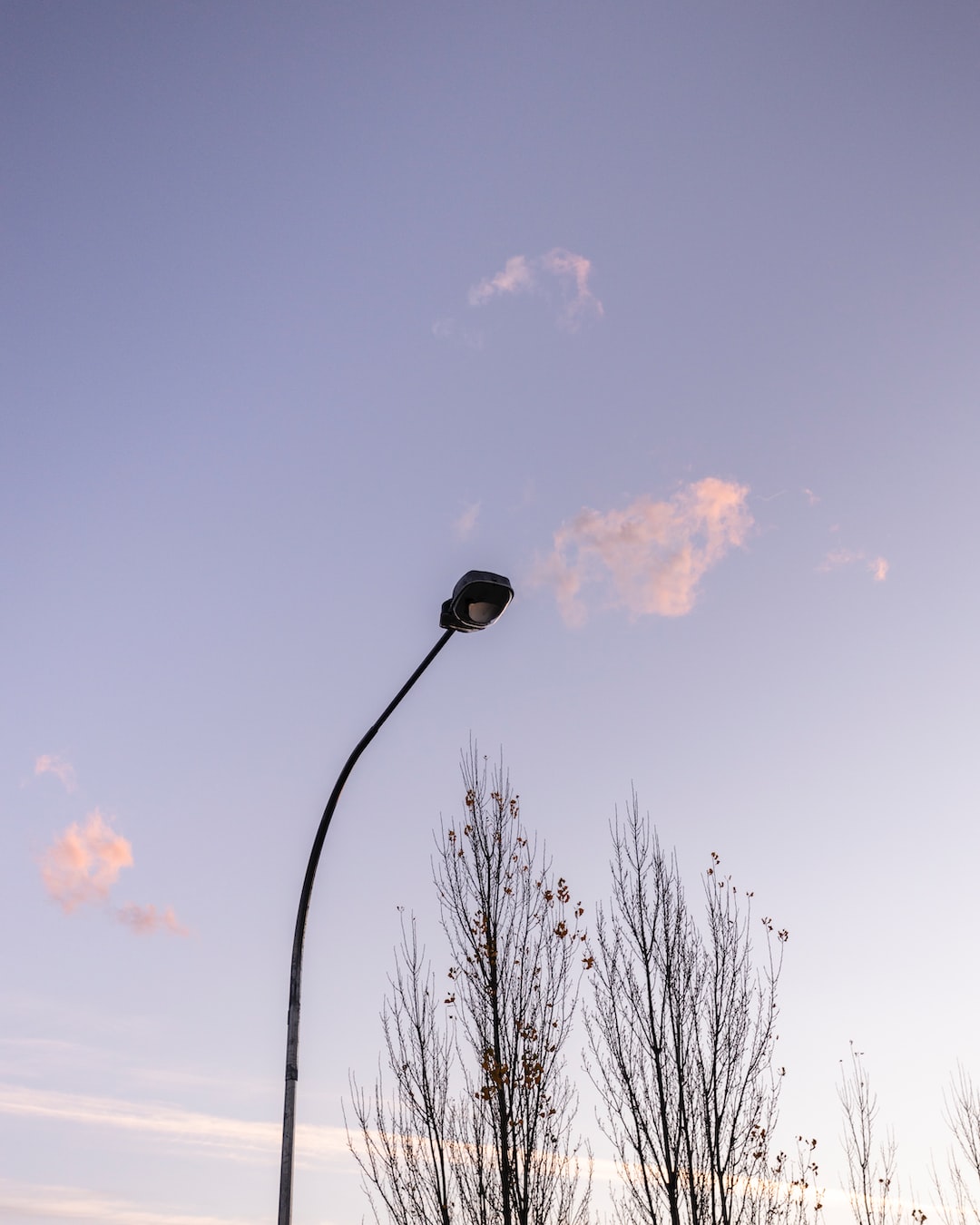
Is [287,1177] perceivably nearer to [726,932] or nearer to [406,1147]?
[406,1147]

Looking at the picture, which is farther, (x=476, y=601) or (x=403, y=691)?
(x=403, y=691)

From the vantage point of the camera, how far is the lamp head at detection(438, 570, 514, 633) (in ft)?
21.0

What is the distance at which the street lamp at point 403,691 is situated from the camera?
17.9 feet

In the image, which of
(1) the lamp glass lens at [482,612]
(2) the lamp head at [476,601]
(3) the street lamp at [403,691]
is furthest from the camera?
(1) the lamp glass lens at [482,612]

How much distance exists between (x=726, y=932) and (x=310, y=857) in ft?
26.8

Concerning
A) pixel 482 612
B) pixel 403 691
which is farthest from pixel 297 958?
pixel 482 612

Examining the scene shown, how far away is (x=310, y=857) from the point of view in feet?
20.2

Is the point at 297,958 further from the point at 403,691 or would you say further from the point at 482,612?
the point at 482,612

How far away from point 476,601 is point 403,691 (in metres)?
0.89

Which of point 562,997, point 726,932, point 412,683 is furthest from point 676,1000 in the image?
point 412,683

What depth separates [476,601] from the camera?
6508mm

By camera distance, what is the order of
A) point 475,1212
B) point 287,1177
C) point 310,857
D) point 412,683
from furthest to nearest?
point 475,1212
point 412,683
point 310,857
point 287,1177

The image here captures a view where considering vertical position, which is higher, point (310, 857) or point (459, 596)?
point (459, 596)

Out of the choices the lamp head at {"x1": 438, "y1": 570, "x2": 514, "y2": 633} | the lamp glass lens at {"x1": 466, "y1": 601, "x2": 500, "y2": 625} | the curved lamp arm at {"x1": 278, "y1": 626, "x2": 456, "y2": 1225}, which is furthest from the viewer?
the lamp glass lens at {"x1": 466, "y1": 601, "x2": 500, "y2": 625}
